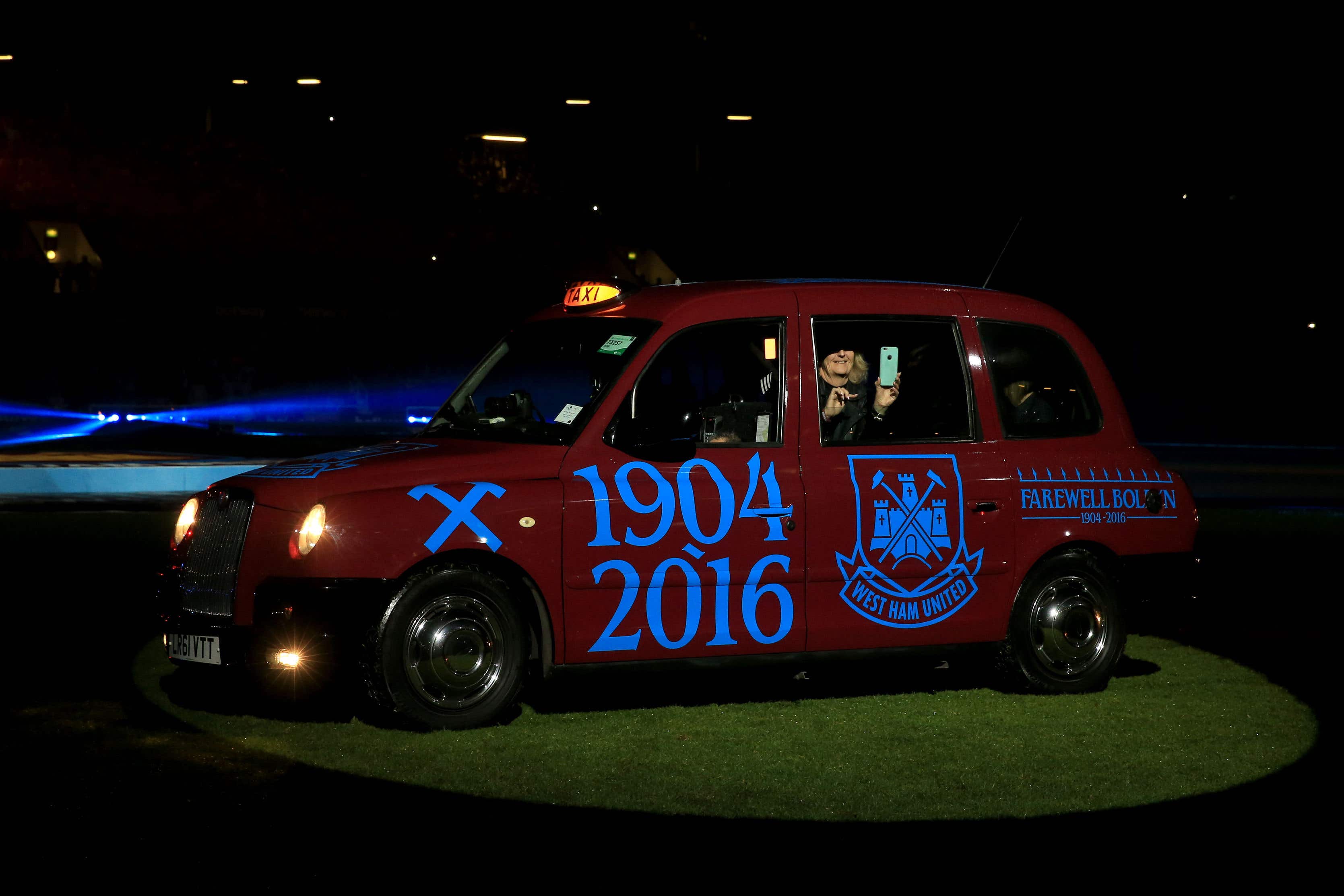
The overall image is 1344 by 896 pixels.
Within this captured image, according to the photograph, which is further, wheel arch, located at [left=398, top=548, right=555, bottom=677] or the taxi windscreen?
the taxi windscreen

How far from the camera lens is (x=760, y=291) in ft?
24.6

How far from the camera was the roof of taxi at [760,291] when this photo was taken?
7469 mm

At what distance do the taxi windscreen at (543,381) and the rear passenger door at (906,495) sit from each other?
2.97 ft

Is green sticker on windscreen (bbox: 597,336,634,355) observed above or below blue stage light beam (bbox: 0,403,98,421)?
above

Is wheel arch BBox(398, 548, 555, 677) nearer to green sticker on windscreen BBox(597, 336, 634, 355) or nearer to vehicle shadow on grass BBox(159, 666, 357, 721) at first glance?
vehicle shadow on grass BBox(159, 666, 357, 721)

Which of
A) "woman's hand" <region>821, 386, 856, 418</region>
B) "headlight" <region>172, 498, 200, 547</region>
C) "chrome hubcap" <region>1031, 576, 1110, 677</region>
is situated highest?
"woman's hand" <region>821, 386, 856, 418</region>

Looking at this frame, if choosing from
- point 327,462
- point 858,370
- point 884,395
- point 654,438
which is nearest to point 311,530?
point 327,462

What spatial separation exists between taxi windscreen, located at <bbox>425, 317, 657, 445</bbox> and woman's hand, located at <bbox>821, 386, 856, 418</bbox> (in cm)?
90

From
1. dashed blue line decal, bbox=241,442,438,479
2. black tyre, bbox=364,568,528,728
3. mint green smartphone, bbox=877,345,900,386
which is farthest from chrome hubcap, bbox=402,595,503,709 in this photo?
mint green smartphone, bbox=877,345,900,386

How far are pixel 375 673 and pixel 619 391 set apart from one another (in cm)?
161

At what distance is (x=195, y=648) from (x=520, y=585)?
4.69 ft

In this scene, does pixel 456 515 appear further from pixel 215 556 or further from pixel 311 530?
pixel 215 556

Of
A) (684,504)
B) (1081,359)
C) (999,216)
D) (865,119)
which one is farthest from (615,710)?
(999,216)

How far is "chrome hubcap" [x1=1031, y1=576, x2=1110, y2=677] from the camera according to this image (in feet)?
26.0
